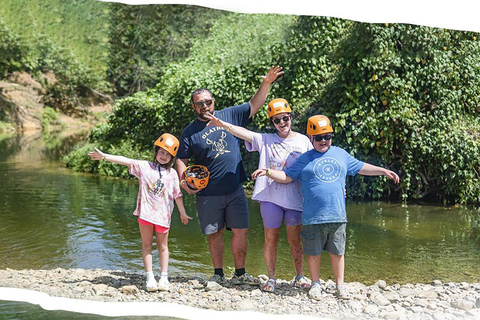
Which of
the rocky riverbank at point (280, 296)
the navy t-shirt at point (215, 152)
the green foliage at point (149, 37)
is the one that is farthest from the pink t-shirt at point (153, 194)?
the green foliage at point (149, 37)

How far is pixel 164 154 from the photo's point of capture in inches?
193

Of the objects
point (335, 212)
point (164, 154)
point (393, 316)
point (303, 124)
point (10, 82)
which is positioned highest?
point (10, 82)

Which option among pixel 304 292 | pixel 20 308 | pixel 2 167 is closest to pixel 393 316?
pixel 304 292

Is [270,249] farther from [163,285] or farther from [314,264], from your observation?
[163,285]

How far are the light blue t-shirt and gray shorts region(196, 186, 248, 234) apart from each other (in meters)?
0.60

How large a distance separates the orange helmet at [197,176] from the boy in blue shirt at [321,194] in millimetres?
542

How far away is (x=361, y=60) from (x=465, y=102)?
6.40 ft

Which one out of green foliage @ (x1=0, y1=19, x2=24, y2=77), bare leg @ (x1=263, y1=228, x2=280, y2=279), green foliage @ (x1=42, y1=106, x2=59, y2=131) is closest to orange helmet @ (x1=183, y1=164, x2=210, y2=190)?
bare leg @ (x1=263, y1=228, x2=280, y2=279)

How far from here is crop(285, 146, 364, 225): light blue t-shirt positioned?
451 centimetres

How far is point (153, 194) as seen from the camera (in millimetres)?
4844

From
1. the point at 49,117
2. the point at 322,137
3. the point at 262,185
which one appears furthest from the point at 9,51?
the point at 322,137

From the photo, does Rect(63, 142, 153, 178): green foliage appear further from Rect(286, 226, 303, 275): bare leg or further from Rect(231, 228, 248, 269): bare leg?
Rect(286, 226, 303, 275): bare leg

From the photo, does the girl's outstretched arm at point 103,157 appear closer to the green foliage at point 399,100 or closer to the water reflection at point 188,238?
the water reflection at point 188,238

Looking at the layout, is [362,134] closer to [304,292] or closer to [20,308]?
[304,292]
